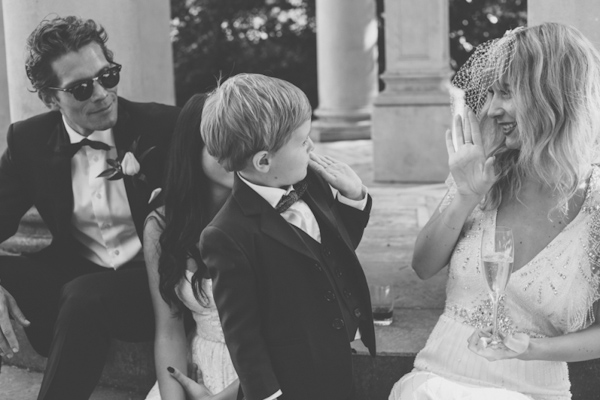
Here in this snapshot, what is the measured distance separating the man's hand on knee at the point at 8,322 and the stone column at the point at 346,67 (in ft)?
27.6

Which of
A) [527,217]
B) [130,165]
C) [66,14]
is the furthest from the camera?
[66,14]

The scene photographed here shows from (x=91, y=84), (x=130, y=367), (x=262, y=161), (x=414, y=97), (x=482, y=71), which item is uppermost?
(x=482, y=71)

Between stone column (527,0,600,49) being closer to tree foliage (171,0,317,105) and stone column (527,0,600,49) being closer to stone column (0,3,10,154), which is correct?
stone column (0,3,10,154)

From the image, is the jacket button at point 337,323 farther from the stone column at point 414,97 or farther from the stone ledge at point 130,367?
the stone column at point 414,97

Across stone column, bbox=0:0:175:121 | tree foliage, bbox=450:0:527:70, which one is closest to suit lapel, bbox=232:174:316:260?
stone column, bbox=0:0:175:121

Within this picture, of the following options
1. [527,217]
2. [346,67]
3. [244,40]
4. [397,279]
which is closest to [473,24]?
[346,67]

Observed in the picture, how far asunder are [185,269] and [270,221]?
719mm

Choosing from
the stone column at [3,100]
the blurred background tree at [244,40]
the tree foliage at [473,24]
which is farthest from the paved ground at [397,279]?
the blurred background tree at [244,40]

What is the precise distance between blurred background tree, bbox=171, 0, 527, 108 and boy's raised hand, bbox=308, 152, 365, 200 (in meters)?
13.5

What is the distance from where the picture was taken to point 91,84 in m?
4.02

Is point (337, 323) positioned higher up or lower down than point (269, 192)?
lower down

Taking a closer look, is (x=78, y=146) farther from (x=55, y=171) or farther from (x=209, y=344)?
(x=209, y=344)

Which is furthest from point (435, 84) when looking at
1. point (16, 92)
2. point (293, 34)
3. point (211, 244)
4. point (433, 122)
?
point (293, 34)

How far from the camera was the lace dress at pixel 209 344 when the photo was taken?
11.8 feet
